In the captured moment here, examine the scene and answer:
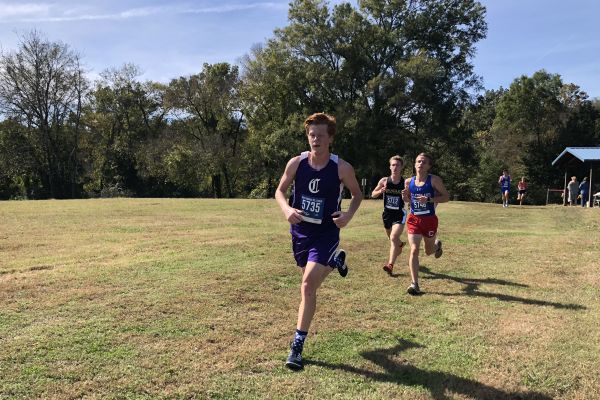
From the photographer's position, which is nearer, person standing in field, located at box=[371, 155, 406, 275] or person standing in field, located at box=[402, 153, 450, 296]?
person standing in field, located at box=[402, 153, 450, 296]

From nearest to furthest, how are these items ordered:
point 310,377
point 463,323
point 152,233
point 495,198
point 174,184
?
point 310,377 < point 463,323 < point 152,233 < point 495,198 < point 174,184

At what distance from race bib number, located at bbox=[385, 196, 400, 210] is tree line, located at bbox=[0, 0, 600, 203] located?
2685cm

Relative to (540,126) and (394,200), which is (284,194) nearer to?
(394,200)

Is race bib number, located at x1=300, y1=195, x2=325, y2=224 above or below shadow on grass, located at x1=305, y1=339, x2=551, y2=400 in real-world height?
above

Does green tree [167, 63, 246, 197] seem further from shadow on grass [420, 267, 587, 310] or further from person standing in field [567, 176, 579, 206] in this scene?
shadow on grass [420, 267, 587, 310]

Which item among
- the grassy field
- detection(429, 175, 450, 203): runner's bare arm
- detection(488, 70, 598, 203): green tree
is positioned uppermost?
detection(488, 70, 598, 203): green tree

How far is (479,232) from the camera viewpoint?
1322 cm

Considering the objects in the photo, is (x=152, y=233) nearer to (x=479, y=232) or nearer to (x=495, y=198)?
(x=479, y=232)

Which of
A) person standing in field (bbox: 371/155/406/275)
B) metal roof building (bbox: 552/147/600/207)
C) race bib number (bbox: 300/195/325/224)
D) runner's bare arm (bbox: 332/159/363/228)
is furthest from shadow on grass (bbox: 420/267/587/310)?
metal roof building (bbox: 552/147/600/207)

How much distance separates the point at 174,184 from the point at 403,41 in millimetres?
27224

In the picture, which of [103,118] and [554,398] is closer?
[554,398]

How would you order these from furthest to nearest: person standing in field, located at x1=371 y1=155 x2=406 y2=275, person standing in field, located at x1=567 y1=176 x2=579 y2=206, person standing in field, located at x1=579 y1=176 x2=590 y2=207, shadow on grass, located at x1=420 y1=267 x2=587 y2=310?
person standing in field, located at x1=567 y1=176 x2=579 y2=206, person standing in field, located at x1=579 y1=176 x2=590 y2=207, person standing in field, located at x1=371 y1=155 x2=406 y2=275, shadow on grass, located at x1=420 y1=267 x2=587 y2=310

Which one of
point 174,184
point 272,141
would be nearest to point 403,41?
point 272,141

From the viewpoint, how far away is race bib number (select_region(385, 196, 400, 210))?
8250 millimetres
